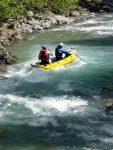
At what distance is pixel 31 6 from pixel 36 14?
3.28ft

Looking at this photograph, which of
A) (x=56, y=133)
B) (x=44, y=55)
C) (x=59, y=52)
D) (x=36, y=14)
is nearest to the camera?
(x=56, y=133)

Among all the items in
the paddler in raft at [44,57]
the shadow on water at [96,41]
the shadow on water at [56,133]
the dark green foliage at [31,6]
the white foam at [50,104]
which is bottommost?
the shadow on water at [56,133]

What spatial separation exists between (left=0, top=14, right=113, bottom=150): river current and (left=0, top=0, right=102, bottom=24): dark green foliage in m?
4.23

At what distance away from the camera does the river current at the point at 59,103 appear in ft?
41.6

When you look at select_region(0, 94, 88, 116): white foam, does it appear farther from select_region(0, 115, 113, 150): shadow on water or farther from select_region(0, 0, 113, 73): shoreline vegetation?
select_region(0, 0, 113, 73): shoreline vegetation

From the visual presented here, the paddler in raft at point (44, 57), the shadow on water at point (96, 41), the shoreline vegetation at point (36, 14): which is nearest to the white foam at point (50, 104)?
the paddler in raft at point (44, 57)

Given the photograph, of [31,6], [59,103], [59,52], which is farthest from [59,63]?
[31,6]

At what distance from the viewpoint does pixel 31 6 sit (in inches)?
1388

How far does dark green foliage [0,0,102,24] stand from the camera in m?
28.1

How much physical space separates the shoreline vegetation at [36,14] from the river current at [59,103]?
4016 millimetres

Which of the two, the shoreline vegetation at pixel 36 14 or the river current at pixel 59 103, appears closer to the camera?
the river current at pixel 59 103

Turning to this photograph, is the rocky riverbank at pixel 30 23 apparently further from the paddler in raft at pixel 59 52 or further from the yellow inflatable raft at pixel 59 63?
the yellow inflatable raft at pixel 59 63

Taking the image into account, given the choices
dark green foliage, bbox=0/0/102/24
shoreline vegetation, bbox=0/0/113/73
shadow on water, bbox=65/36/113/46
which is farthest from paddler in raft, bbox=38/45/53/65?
dark green foliage, bbox=0/0/102/24

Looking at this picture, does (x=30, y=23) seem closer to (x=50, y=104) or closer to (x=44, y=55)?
(x=44, y=55)
